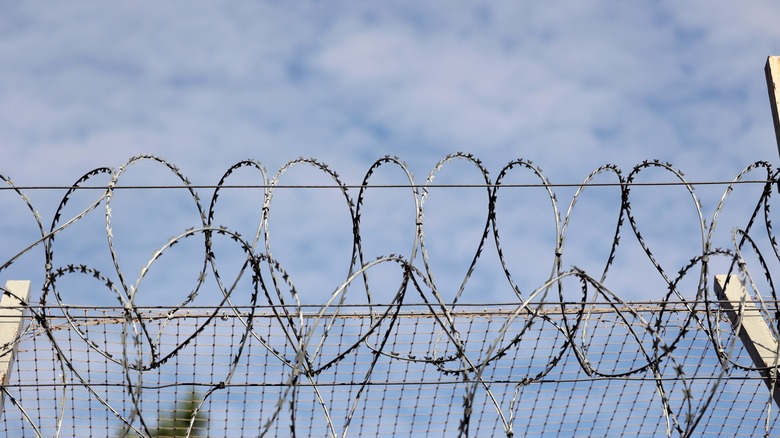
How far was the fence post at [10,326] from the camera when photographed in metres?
9.39

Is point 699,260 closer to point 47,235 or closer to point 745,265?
point 745,265

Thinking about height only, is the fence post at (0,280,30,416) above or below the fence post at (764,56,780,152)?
below

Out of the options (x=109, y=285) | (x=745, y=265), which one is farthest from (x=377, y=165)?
(x=745, y=265)

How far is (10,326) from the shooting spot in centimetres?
1031

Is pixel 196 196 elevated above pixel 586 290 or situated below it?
above

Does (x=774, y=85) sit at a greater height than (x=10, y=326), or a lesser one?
greater

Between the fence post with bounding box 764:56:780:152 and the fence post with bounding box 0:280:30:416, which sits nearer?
the fence post with bounding box 0:280:30:416

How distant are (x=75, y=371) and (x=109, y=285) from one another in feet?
2.39

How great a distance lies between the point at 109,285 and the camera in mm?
8258

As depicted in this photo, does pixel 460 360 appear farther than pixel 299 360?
Yes

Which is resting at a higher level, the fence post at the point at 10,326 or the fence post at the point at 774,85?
the fence post at the point at 774,85

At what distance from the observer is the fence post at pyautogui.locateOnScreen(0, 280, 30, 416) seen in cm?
939

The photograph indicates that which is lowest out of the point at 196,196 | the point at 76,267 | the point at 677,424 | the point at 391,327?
the point at 677,424

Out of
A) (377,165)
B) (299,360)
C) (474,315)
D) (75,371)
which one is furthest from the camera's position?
(474,315)
